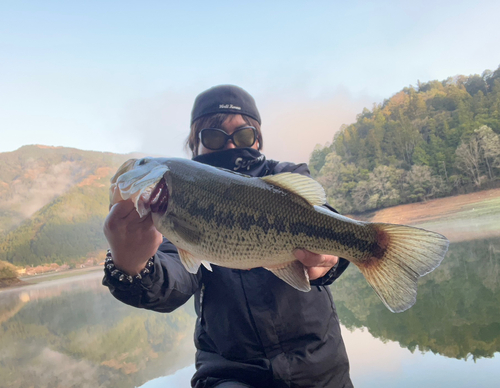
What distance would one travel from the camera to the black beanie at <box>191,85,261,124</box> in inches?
95.2

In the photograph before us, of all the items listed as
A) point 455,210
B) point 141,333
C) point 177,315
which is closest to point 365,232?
point 141,333

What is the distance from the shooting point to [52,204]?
113 feet

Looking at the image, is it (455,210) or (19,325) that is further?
(455,210)

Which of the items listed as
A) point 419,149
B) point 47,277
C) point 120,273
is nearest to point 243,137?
point 120,273

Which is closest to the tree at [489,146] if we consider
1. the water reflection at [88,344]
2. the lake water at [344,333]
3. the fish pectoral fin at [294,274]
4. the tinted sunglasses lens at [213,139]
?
the lake water at [344,333]

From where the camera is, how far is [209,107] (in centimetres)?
243

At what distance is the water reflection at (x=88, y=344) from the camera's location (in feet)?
23.5

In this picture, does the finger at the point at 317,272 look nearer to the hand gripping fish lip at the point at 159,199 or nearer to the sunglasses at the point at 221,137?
the hand gripping fish lip at the point at 159,199

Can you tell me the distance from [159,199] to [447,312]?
545 cm

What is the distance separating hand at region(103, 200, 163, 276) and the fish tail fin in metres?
1.08

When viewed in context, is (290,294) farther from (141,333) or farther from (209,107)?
(141,333)

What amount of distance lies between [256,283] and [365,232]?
Answer: 0.80m

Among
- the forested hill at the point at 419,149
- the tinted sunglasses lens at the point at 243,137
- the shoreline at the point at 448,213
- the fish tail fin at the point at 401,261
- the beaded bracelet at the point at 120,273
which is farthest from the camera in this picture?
the forested hill at the point at 419,149

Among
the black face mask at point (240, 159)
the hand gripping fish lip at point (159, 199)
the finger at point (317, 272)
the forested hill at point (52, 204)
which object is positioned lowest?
the forested hill at point (52, 204)
